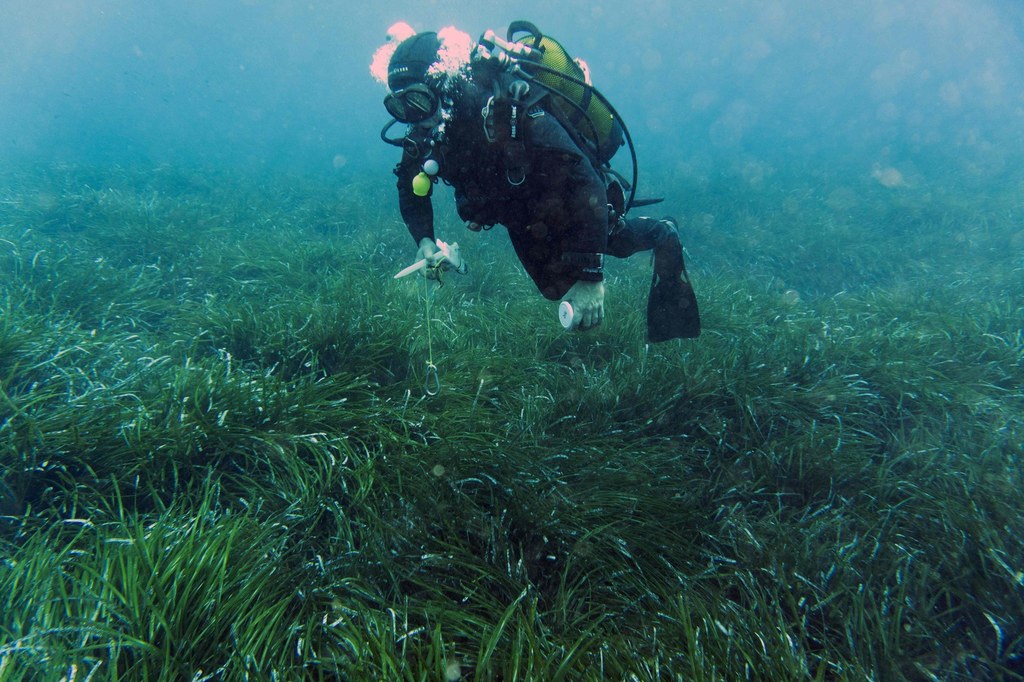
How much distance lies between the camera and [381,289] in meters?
5.23

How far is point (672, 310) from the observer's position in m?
3.69

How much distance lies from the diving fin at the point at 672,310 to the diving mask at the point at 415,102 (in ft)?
7.09

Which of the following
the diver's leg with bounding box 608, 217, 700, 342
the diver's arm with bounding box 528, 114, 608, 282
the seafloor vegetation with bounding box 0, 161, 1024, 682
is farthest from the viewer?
the diver's leg with bounding box 608, 217, 700, 342

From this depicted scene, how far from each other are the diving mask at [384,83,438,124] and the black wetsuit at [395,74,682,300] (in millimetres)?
113

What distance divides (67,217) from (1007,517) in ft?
38.6

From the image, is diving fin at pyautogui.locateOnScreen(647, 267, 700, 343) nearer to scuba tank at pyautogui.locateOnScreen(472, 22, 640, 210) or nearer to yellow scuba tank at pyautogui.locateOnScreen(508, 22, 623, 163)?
scuba tank at pyautogui.locateOnScreen(472, 22, 640, 210)

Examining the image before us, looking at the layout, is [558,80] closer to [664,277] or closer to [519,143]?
[519,143]

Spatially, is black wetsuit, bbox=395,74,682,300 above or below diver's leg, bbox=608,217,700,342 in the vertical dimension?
above

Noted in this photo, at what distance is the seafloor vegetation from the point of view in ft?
5.32

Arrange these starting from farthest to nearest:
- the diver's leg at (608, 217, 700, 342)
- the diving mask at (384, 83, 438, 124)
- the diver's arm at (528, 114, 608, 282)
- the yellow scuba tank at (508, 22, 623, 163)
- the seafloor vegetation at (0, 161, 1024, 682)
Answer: the diver's leg at (608, 217, 700, 342) < the yellow scuba tank at (508, 22, 623, 163) < the diving mask at (384, 83, 438, 124) < the diver's arm at (528, 114, 608, 282) < the seafloor vegetation at (0, 161, 1024, 682)

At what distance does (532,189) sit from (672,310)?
163cm

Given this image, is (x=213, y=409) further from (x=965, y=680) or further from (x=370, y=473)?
(x=965, y=680)

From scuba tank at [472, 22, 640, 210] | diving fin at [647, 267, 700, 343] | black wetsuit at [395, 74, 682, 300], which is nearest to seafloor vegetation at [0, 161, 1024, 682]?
diving fin at [647, 267, 700, 343]

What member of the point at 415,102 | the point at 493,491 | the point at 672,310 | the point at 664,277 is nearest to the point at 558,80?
the point at 415,102
